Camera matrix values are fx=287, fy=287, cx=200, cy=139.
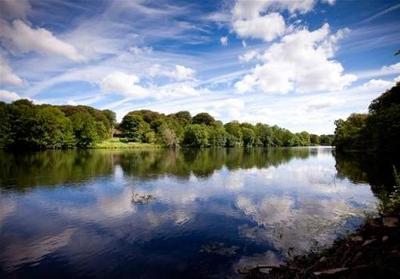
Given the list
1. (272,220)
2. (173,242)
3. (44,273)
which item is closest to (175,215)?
(173,242)

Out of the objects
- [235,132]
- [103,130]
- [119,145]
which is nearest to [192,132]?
[119,145]

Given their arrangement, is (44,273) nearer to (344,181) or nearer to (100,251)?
(100,251)

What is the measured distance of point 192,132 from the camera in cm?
13962

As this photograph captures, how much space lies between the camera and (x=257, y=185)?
102ft

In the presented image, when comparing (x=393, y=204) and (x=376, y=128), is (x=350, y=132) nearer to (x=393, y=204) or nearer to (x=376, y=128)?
(x=376, y=128)

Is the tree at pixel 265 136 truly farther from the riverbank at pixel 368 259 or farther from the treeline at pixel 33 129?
the riverbank at pixel 368 259

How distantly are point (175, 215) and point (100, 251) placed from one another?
6.81 meters

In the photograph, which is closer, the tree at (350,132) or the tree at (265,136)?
the tree at (350,132)

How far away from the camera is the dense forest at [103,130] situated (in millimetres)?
88312

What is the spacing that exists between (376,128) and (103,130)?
321 ft

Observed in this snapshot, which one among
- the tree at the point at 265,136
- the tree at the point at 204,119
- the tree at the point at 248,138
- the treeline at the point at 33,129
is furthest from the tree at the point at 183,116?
the treeline at the point at 33,129

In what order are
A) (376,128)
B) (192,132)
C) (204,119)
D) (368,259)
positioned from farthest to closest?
(204,119)
(192,132)
(376,128)
(368,259)

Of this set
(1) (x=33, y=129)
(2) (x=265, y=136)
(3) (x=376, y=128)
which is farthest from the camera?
(2) (x=265, y=136)

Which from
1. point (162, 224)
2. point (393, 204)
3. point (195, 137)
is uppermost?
point (195, 137)
